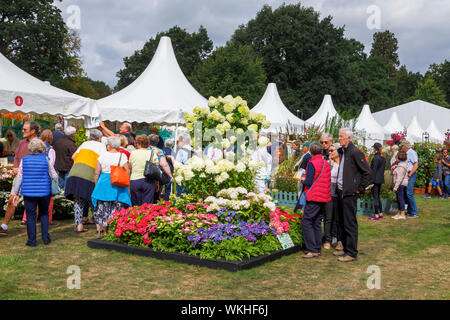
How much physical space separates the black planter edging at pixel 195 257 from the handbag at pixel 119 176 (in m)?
0.98

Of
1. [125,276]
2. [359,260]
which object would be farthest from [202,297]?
[359,260]

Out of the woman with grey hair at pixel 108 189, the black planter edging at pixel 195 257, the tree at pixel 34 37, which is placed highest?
the tree at pixel 34 37

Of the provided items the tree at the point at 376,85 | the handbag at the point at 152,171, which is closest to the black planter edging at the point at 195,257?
the handbag at the point at 152,171

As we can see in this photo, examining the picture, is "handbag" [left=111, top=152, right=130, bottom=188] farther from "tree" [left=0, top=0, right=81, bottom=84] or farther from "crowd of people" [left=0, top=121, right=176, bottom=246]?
"tree" [left=0, top=0, right=81, bottom=84]

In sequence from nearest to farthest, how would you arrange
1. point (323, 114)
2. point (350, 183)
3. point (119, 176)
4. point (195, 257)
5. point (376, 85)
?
point (195, 257), point (350, 183), point (119, 176), point (323, 114), point (376, 85)

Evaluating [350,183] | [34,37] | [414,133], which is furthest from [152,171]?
[34,37]

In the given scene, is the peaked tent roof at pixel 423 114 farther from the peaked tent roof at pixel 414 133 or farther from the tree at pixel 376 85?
the peaked tent roof at pixel 414 133

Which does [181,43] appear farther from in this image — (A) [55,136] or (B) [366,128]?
(A) [55,136]

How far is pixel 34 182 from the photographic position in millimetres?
7320

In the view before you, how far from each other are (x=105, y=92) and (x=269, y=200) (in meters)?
100

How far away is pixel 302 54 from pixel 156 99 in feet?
119

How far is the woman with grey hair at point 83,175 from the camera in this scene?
330 inches

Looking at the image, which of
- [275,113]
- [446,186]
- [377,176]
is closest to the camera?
[377,176]

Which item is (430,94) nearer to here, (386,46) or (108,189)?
(386,46)
